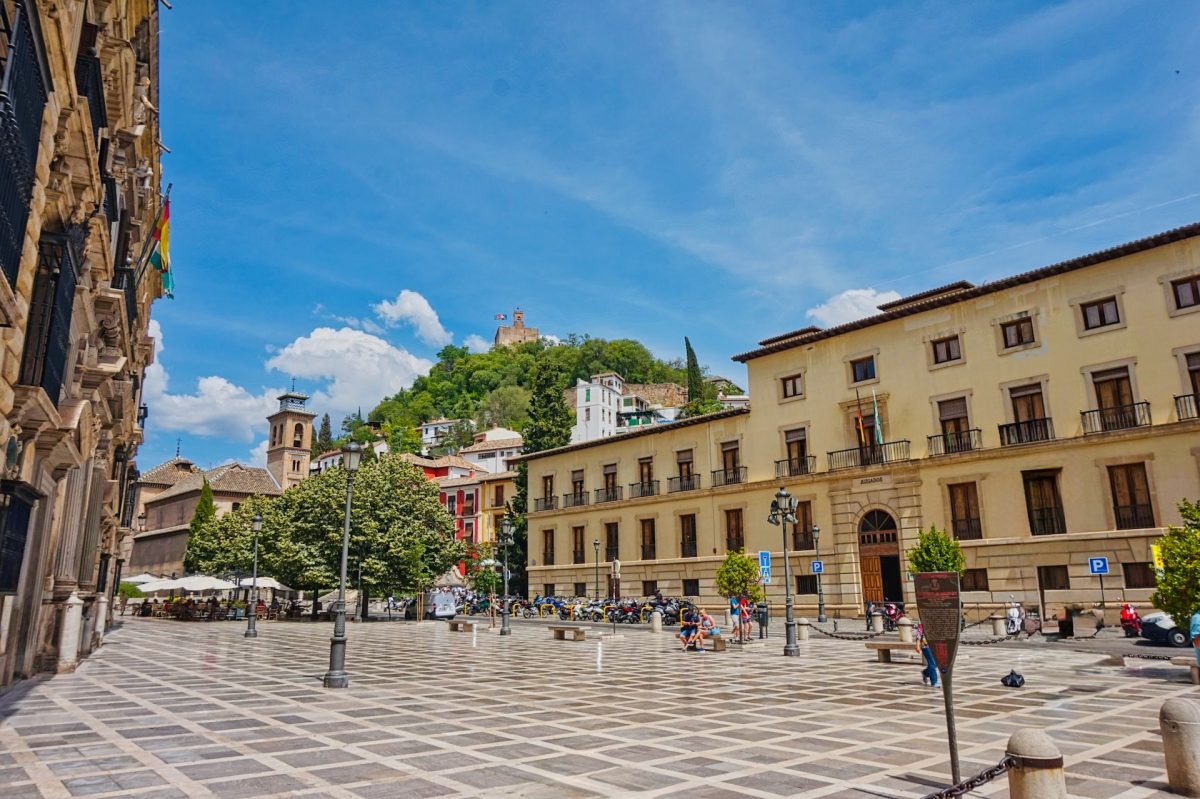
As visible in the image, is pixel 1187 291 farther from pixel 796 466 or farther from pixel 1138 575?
pixel 796 466

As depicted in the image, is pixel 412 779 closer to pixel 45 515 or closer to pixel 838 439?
pixel 45 515

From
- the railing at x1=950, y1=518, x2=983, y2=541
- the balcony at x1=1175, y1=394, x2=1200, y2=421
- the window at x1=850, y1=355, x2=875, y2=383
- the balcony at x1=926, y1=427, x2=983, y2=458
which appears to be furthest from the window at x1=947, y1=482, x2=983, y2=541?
the balcony at x1=1175, y1=394, x2=1200, y2=421

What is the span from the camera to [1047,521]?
90.0ft

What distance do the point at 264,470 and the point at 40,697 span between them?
7320 cm

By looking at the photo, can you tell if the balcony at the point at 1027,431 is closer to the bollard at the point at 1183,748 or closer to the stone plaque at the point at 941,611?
the bollard at the point at 1183,748

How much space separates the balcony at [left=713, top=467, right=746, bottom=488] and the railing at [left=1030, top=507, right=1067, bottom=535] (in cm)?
1312

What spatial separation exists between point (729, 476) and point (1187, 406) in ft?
62.0

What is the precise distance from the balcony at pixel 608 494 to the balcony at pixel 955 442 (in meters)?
18.2

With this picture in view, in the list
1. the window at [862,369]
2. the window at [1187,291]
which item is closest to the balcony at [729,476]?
the window at [862,369]

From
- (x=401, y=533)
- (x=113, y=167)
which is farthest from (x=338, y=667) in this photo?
(x=401, y=533)

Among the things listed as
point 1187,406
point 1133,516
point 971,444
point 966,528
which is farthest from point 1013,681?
point 971,444

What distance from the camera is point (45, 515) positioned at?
12.5 meters

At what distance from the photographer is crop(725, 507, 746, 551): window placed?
37375mm

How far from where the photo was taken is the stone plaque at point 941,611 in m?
5.88
